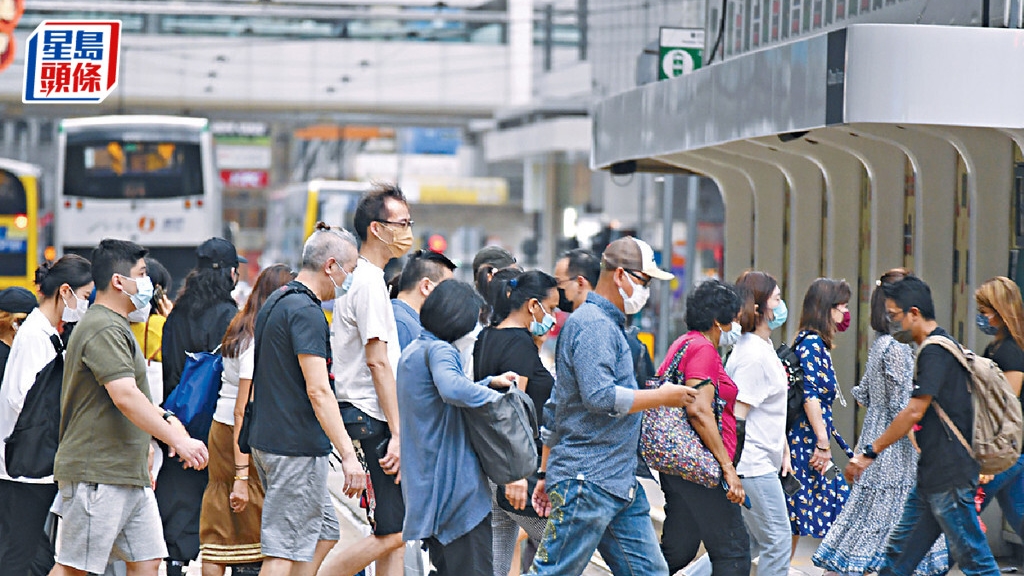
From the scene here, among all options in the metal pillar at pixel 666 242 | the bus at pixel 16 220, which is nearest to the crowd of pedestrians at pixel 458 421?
the metal pillar at pixel 666 242

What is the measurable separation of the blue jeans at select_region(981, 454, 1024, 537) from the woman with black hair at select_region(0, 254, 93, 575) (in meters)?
4.22

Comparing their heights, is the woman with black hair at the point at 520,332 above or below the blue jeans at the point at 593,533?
above

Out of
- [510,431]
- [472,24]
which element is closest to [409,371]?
[510,431]

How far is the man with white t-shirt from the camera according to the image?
19.4 ft

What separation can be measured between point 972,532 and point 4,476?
4.14 meters

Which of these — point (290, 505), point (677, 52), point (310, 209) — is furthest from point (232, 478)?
point (310, 209)

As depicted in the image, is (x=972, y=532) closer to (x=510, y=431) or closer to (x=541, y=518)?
(x=541, y=518)

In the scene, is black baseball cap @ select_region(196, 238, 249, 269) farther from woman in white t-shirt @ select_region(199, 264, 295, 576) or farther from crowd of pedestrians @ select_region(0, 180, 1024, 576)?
woman in white t-shirt @ select_region(199, 264, 295, 576)

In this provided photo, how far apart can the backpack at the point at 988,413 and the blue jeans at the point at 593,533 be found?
1.60 meters

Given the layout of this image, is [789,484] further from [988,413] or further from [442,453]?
[442,453]

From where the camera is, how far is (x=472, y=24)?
44.8 m

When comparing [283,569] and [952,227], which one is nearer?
[283,569]

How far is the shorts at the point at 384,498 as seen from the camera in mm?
5984

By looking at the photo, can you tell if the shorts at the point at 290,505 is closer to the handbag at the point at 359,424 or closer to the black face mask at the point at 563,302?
the handbag at the point at 359,424
